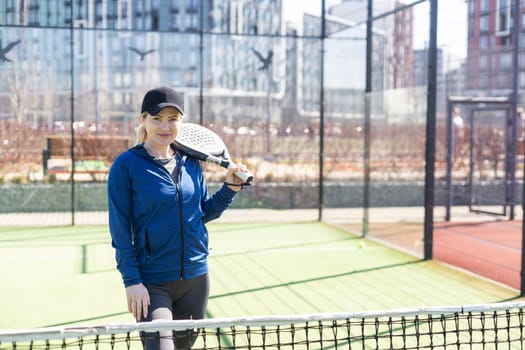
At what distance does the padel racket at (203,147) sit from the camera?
2990mm

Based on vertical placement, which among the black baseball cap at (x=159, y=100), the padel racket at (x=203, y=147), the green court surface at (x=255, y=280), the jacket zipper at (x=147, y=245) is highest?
the black baseball cap at (x=159, y=100)

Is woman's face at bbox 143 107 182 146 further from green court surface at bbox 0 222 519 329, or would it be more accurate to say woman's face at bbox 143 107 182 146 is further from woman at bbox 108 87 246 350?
green court surface at bbox 0 222 519 329

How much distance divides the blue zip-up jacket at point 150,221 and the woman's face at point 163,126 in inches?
2.9

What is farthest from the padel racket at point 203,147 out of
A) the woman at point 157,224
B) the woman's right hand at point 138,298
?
the woman's right hand at point 138,298

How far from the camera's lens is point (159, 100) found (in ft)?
9.06

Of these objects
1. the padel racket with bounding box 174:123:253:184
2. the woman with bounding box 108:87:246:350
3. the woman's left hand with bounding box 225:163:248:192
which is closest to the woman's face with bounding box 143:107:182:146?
the woman with bounding box 108:87:246:350

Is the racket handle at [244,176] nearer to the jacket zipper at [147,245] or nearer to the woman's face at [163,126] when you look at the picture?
the woman's face at [163,126]

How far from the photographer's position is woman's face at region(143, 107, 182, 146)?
279 centimetres

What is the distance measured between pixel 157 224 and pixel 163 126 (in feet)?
1.21

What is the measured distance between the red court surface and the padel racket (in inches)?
148

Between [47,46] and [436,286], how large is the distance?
641cm

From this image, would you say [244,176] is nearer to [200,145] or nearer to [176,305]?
[200,145]

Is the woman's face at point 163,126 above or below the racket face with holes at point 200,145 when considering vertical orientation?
above

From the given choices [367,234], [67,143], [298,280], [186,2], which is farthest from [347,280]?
[186,2]
